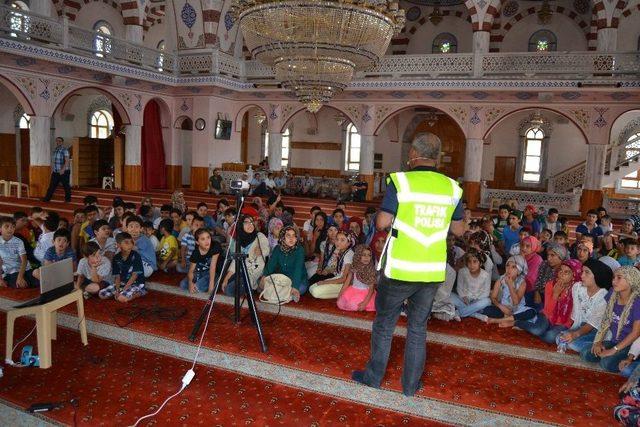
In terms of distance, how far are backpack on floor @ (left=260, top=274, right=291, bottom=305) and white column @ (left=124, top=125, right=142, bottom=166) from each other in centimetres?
948

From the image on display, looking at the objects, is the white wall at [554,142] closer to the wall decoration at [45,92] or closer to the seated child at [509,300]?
the seated child at [509,300]

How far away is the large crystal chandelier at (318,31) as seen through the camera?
4336 millimetres

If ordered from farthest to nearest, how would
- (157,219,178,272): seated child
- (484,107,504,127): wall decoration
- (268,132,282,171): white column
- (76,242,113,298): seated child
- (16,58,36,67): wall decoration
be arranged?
(268,132,282,171): white column
(484,107,504,127): wall decoration
(16,58,36,67): wall decoration
(157,219,178,272): seated child
(76,242,113,298): seated child

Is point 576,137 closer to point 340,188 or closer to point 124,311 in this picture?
point 340,188

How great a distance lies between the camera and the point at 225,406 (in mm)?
2957

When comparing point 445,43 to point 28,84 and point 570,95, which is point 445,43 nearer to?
point 570,95

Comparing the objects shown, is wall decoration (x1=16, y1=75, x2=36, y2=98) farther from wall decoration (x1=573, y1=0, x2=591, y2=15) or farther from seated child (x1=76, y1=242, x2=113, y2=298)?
wall decoration (x1=573, y1=0, x2=591, y2=15)

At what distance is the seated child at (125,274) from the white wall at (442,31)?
12305 mm

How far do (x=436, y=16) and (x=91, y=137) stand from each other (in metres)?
10.6

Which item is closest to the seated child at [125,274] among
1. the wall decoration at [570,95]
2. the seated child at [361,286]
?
the seated child at [361,286]

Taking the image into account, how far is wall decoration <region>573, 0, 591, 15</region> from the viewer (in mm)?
13070

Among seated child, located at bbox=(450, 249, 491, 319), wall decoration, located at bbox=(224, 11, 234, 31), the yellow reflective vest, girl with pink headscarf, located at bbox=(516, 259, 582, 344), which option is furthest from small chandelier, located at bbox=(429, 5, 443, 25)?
the yellow reflective vest

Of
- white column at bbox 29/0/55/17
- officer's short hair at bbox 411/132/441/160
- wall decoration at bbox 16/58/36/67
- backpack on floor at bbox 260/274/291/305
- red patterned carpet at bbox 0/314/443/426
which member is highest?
white column at bbox 29/0/55/17

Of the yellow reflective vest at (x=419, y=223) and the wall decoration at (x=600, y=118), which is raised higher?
the wall decoration at (x=600, y=118)
